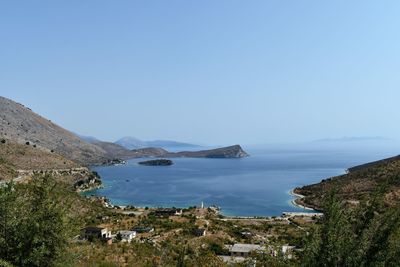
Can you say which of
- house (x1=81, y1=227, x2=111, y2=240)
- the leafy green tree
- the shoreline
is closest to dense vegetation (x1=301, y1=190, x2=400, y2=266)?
the leafy green tree

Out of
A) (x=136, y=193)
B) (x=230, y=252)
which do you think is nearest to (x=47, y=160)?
(x=136, y=193)

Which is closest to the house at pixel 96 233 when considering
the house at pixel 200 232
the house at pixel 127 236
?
the house at pixel 127 236

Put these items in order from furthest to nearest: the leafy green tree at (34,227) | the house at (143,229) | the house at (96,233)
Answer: the house at (143,229), the house at (96,233), the leafy green tree at (34,227)

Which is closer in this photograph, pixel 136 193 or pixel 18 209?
pixel 18 209

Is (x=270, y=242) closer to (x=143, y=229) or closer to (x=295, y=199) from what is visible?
(x=143, y=229)

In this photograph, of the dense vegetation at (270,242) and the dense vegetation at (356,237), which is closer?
the dense vegetation at (356,237)

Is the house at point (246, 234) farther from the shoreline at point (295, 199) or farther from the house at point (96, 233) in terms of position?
the shoreline at point (295, 199)

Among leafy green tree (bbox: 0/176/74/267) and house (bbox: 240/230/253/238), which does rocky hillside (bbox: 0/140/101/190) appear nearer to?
house (bbox: 240/230/253/238)

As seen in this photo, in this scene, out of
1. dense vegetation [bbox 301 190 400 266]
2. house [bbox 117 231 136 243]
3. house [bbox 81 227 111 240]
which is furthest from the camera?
house [bbox 117 231 136 243]

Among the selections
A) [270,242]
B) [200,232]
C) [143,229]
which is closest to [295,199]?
[200,232]

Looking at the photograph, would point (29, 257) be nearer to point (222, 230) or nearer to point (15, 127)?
point (222, 230)

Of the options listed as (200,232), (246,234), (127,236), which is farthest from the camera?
(246,234)
